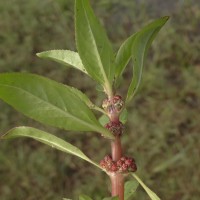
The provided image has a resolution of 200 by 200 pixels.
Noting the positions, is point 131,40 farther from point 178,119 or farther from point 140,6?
point 140,6

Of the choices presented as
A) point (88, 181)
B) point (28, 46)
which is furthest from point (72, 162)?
point (28, 46)

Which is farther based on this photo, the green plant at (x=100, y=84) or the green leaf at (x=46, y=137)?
the green leaf at (x=46, y=137)

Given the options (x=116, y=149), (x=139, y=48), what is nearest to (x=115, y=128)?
(x=116, y=149)

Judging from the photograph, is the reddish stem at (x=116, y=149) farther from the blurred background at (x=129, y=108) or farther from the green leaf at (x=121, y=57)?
the blurred background at (x=129, y=108)

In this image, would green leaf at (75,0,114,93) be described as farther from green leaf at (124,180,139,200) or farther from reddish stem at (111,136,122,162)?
green leaf at (124,180,139,200)

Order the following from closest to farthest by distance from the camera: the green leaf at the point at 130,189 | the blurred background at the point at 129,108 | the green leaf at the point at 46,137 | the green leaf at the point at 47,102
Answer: the green leaf at the point at 47,102
the green leaf at the point at 46,137
the green leaf at the point at 130,189
the blurred background at the point at 129,108

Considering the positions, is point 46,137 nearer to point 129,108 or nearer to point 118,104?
point 118,104

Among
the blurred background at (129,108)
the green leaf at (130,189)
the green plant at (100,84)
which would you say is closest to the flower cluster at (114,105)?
the green plant at (100,84)
